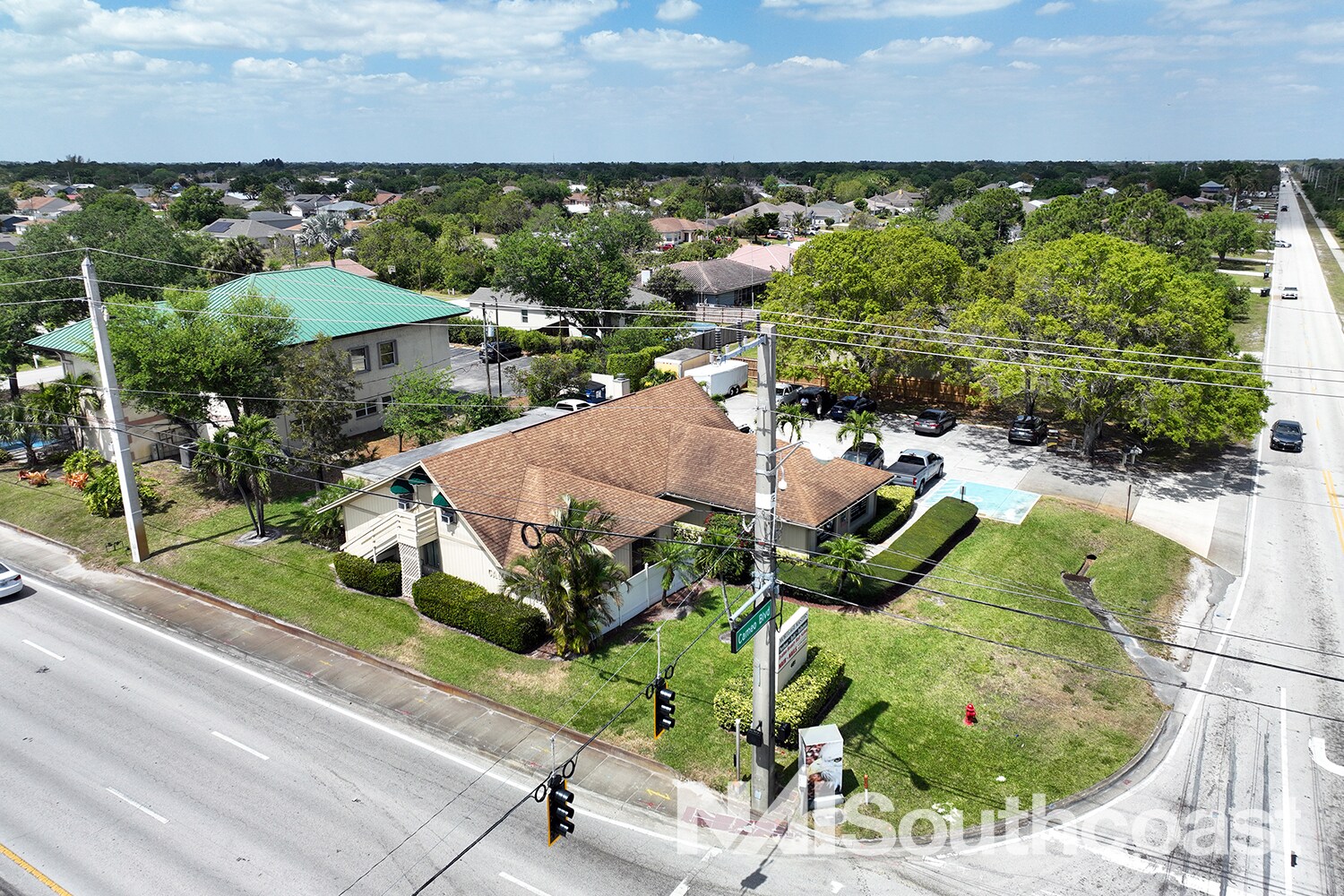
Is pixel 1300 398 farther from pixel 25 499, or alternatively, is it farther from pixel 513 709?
pixel 25 499

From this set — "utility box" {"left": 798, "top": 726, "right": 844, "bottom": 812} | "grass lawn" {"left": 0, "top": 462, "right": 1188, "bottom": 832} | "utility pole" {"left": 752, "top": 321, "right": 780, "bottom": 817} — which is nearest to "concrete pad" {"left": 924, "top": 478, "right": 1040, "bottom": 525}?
"grass lawn" {"left": 0, "top": 462, "right": 1188, "bottom": 832}

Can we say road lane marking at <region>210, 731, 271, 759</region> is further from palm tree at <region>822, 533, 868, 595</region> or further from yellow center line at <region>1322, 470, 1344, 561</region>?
yellow center line at <region>1322, 470, 1344, 561</region>

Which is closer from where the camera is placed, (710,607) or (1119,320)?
(710,607)

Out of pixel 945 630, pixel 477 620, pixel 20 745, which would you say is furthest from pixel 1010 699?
pixel 20 745

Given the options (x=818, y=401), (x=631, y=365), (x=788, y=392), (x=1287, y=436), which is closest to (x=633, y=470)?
(x=818, y=401)

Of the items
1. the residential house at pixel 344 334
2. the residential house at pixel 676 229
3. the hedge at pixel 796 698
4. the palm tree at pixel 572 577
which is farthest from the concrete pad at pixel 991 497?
the residential house at pixel 676 229

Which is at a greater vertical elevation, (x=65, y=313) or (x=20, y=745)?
(x=65, y=313)
